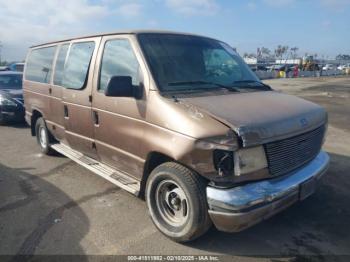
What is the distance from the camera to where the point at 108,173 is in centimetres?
436

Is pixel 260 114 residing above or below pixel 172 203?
above

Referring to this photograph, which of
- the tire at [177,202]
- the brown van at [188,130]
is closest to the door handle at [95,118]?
the brown van at [188,130]

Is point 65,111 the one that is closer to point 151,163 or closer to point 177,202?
point 151,163

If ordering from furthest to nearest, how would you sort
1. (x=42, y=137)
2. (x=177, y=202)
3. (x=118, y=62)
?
(x=42, y=137) → (x=118, y=62) → (x=177, y=202)

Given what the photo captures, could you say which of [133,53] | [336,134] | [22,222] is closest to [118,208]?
[22,222]

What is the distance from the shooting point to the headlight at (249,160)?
2.92 metres

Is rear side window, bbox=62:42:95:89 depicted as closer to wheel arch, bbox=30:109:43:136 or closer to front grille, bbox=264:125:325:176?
wheel arch, bbox=30:109:43:136

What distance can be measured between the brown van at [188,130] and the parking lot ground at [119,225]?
0.34 metres

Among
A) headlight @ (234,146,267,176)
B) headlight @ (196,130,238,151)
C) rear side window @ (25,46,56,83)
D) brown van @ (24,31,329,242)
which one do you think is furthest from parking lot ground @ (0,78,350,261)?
rear side window @ (25,46,56,83)

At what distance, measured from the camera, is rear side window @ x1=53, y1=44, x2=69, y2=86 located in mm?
5364

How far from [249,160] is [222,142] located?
309 millimetres

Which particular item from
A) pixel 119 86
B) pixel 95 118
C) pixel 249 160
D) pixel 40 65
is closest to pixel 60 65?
pixel 40 65

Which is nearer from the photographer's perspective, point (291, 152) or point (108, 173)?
point (291, 152)

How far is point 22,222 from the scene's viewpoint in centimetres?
385
